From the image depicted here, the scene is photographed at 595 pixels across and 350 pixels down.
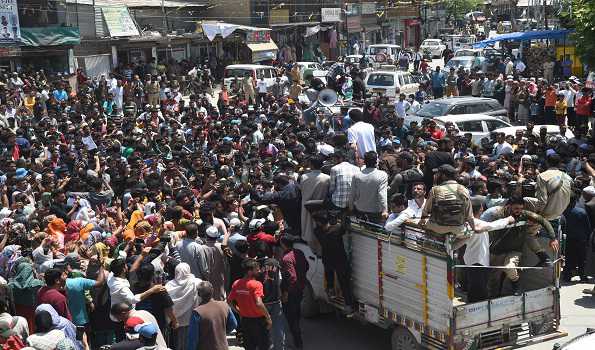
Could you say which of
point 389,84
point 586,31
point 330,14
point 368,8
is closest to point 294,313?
point 586,31

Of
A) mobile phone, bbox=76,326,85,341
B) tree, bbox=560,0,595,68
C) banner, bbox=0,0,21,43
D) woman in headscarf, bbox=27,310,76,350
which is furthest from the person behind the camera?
banner, bbox=0,0,21,43

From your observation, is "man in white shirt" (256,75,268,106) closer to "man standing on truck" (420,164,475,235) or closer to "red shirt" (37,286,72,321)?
"man standing on truck" (420,164,475,235)

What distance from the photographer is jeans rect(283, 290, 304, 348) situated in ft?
31.3

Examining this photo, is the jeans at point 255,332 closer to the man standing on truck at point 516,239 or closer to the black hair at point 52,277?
the black hair at point 52,277

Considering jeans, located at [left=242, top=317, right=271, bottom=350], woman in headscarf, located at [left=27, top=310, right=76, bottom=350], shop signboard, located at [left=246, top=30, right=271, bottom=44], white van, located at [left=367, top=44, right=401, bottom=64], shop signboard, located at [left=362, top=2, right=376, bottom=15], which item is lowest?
jeans, located at [left=242, top=317, right=271, bottom=350]

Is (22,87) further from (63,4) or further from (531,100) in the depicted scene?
(531,100)

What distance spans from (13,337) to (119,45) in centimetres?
2717

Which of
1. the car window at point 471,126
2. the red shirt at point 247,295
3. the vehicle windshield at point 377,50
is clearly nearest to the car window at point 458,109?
the car window at point 471,126

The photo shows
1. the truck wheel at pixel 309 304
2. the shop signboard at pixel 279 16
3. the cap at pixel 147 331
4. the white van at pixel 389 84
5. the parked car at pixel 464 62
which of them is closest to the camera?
the cap at pixel 147 331

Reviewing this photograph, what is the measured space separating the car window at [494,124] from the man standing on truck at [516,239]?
36.0 ft

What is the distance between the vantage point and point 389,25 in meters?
61.5

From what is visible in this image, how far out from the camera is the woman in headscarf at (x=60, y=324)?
24.3ft

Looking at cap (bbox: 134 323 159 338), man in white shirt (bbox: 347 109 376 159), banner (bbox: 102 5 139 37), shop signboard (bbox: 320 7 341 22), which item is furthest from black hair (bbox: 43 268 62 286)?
shop signboard (bbox: 320 7 341 22)

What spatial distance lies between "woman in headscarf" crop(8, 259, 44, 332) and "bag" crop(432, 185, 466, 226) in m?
4.37
